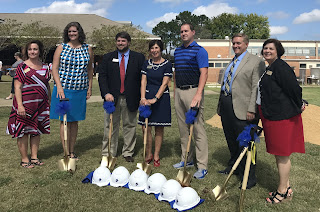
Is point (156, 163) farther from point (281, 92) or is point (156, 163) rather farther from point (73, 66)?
point (281, 92)

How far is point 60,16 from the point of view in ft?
145

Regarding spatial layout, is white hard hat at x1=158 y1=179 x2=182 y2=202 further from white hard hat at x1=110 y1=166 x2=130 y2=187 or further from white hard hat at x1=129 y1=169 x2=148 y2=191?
white hard hat at x1=110 y1=166 x2=130 y2=187

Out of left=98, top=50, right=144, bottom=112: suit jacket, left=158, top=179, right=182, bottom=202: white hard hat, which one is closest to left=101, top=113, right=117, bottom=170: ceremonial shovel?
left=98, top=50, right=144, bottom=112: suit jacket

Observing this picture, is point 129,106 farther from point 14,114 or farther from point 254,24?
point 254,24

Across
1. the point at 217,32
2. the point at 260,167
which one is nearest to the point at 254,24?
the point at 217,32

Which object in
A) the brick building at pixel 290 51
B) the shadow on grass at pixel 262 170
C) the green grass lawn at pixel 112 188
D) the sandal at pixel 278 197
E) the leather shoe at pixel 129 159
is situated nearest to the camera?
the green grass lawn at pixel 112 188

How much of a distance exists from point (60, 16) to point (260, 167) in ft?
149


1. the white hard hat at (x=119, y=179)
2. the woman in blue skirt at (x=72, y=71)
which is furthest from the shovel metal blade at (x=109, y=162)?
the woman in blue skirt at (x=72, y=71)

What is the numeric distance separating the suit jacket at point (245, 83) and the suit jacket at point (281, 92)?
0.37m

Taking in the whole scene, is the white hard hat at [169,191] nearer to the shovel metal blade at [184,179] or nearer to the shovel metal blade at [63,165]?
the shovel metal blade at [184,179]

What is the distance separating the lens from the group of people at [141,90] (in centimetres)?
404

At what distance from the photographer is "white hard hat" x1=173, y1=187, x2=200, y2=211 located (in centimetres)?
342

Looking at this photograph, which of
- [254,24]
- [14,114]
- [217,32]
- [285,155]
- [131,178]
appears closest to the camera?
[285,155]

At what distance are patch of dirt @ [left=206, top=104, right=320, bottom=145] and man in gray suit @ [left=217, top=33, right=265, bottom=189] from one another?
3.69 metres
